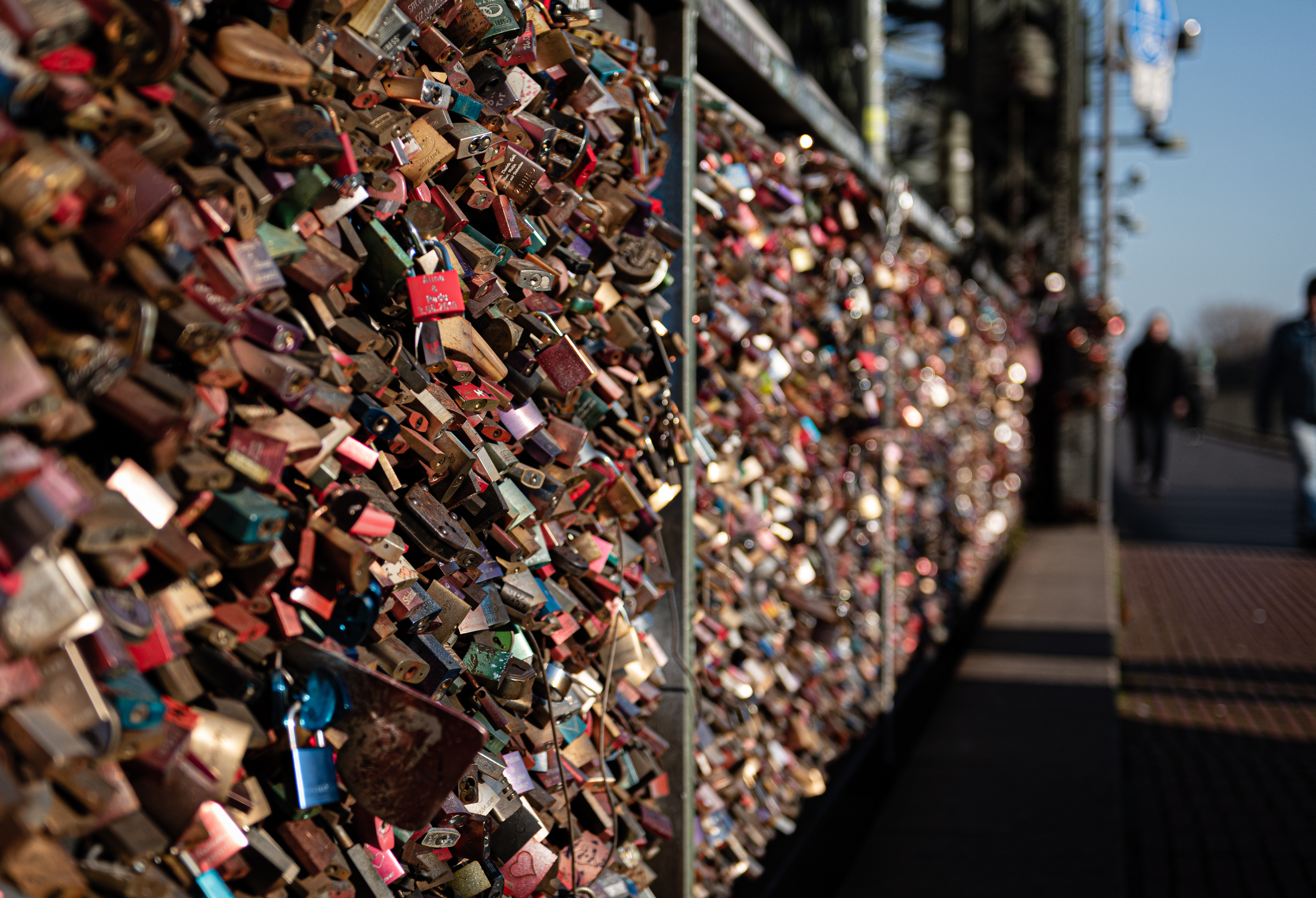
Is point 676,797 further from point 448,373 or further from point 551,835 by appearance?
point 448,373

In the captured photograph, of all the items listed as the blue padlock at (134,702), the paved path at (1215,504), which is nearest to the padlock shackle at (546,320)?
the blue padlock at (134,702)

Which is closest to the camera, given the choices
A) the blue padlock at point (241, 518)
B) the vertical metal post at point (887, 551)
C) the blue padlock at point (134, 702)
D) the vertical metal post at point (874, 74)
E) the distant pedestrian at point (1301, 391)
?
the blue padlock at point (134, 702)

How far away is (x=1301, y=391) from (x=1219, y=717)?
4827 millimetres

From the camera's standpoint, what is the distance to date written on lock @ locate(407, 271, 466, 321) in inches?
47.6

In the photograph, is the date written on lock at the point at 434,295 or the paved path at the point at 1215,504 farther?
the paved path at the point at 1215,504

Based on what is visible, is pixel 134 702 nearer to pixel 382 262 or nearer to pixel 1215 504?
pixel 382 262

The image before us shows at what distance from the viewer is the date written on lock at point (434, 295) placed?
3.97 ft

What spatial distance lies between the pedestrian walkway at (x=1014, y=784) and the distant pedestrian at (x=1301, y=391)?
3.55m

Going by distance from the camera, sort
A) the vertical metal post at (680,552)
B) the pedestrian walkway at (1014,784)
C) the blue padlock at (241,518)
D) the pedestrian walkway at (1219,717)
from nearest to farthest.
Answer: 1. the blue padlock at (241,518)
2. the vertical metal post at (680,552)
3. the pedestrian walkway at (1014,784)
4. the pedestrian walkway at (1219,717)

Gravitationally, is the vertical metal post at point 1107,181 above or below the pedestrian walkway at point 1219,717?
above

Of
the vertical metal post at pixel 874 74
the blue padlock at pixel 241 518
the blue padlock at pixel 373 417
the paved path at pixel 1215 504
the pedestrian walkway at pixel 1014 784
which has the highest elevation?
the vertical metal post at pixel 874 74

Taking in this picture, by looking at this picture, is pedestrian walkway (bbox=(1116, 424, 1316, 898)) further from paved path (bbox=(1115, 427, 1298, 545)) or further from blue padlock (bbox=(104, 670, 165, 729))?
blue padlock (bbox=(104, 670, 165, 729))

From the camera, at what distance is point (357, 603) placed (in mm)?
1093

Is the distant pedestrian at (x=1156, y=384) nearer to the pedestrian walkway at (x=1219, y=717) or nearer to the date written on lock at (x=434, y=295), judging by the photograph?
the pedestrian walkway at (x=1219, y=717)
